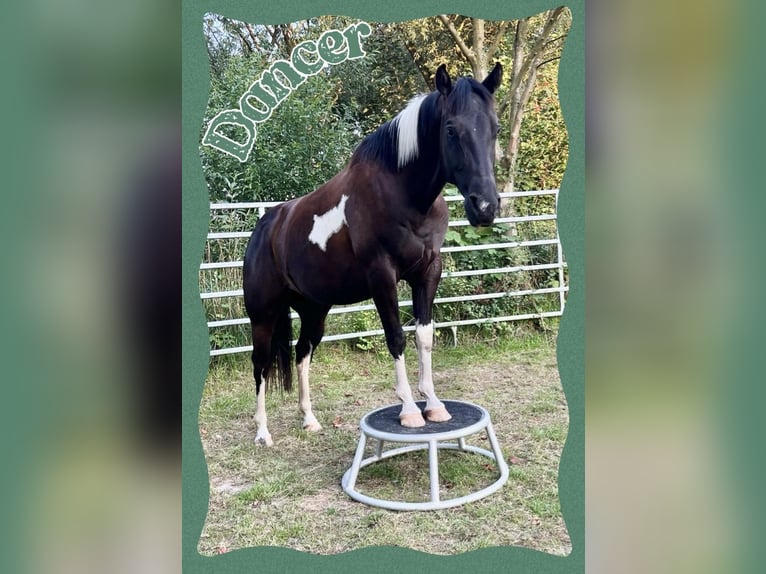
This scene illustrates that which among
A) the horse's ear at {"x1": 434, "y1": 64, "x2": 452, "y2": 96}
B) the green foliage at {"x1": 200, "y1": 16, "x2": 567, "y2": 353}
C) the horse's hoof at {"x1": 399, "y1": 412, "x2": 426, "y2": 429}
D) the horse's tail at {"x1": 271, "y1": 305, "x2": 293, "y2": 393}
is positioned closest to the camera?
the horse's ear at {"x1": 434, "y1": 64, "x2": 452, "y2": 96}

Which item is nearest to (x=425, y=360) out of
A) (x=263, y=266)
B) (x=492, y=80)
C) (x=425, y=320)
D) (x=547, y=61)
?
(x=425, y=320)

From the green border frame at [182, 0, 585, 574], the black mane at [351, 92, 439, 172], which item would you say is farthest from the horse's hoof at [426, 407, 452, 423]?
the black mane at [351, 92, 439, 172]

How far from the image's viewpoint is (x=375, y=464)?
3334 millimetres

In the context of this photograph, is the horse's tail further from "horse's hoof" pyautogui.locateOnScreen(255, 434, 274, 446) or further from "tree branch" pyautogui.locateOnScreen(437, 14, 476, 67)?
"tree branch" pyautogui.locateOnScreen(437, 14, 476, 67)

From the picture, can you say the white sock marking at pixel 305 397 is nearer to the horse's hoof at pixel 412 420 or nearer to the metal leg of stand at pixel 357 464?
the metal leg of stand at pixel 357 464

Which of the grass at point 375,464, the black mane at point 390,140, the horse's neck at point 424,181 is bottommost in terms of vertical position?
the grass at point 375,464

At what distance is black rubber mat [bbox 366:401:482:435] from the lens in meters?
2.85

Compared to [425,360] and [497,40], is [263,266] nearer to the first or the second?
[425,360]

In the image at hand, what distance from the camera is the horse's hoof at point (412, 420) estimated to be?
2912 millimetres

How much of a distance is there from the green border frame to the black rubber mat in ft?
1.78

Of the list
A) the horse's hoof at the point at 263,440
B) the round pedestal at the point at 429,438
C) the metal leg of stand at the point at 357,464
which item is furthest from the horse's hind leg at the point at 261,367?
the metal leg of stand at the point at 357,464
